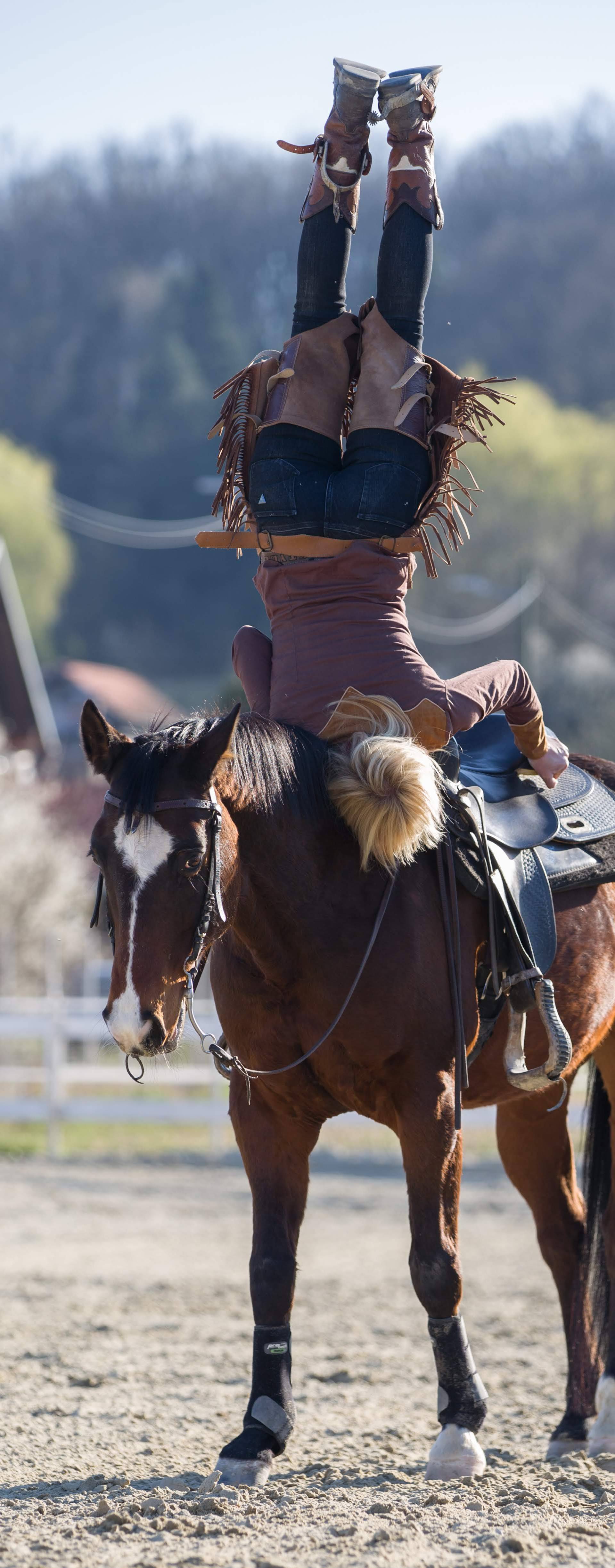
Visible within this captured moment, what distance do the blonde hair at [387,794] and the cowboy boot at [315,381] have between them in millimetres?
943

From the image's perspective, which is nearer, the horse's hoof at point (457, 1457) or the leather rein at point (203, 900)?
the leather rein at point (203, 900)

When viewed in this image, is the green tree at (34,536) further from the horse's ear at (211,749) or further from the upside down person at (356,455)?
the horse's ear at (211,749)

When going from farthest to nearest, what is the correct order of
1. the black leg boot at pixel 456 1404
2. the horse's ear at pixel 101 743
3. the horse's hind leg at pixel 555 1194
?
the horse's hind leg at pixel 555 1194 → the black leg boot at pixel 456 1404 → the horse's ear at pixel 101 743

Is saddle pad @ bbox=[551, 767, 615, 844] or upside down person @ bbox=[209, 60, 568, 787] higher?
upside down person @ bbox=[209, 60, 568, 787]

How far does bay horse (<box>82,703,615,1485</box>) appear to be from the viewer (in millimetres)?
3027

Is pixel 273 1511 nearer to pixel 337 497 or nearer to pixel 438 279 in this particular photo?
pixel 337 497

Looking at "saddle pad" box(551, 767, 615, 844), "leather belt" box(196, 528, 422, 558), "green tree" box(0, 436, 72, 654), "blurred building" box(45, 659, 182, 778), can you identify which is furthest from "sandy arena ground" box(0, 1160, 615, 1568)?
"green tree" box(0, 436, 72, 654)

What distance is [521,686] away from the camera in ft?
13.3

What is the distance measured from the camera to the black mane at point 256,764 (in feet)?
10.1

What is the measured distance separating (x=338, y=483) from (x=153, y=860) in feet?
4.56

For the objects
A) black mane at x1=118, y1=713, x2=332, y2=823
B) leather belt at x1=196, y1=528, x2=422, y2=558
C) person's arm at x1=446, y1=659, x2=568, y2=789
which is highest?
leather belt at x1=196, y1=528, x2=422, y2=558

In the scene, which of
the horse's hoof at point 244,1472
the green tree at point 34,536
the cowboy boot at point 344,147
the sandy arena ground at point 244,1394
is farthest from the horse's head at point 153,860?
the green tree at point 34,536

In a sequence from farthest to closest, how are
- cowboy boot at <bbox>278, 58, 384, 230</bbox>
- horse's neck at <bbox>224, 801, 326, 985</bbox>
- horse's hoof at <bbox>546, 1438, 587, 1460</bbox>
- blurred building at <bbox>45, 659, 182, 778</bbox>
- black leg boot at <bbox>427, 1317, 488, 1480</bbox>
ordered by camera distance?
blurred building at <bbox>45, 659, 182, 778</bbox>
horse's hoof at <bbox>546, 1438, 587, 1460</bbox>
cowboy boot at <bbox>278, 58, 384, 230</bbox>
black leg boot at <bbox>427, 1317, 488, 1480</bbox>
horse's neck at <bbox>224, 801, 326, 985</bbox>

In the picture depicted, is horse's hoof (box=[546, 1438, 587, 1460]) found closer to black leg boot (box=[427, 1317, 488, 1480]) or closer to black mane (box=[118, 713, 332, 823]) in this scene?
black leg boot (box=[427, 1317, 488, 1480])
